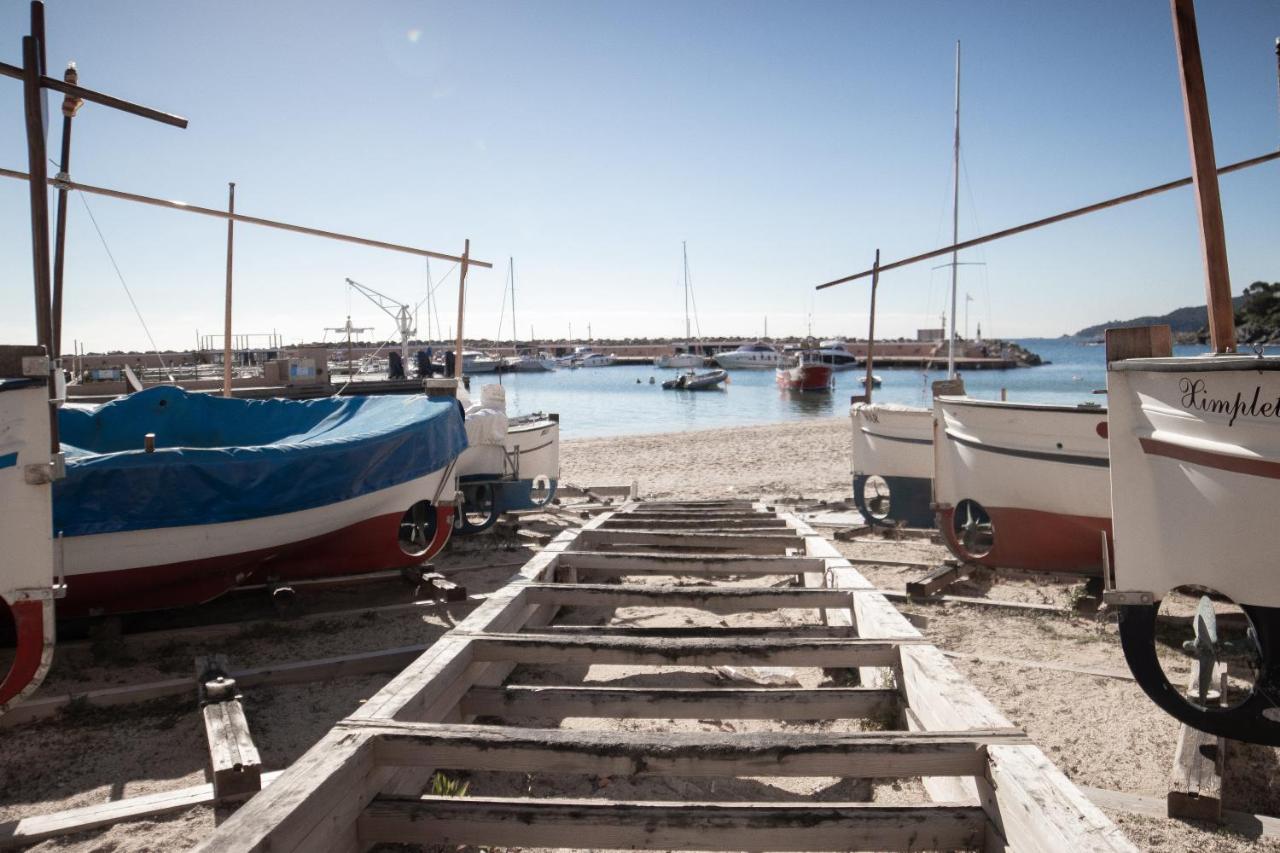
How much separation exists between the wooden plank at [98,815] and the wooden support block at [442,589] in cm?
309

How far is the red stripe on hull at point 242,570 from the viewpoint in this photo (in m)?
5.66

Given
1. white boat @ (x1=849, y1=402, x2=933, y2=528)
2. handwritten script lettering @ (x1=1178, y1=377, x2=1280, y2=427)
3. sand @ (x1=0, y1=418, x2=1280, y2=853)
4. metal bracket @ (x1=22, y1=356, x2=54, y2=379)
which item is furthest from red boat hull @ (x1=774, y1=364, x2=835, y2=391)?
metal bracket @ (x1=22, y1=356, x2=54, y2=379)

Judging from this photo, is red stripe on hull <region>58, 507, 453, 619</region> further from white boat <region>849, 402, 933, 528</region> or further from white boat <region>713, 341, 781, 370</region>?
white boat <region>713, 341, 781, 370</region>

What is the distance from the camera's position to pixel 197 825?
3.54 meters

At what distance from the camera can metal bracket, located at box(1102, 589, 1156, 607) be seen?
4.05 m

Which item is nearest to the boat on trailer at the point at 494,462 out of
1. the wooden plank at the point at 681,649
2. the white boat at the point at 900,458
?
the white boat at the point at 900,458

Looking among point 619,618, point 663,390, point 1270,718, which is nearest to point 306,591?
point 619,618

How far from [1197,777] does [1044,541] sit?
4.00m

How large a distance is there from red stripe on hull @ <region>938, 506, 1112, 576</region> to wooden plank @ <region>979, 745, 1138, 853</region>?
5340mm

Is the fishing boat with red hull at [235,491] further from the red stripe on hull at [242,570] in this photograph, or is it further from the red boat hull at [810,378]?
the red boat hull at [810,378]

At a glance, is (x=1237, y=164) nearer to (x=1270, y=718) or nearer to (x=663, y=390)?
(x=1270, y=718)

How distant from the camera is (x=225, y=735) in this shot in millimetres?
4023

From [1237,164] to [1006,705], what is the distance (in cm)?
505

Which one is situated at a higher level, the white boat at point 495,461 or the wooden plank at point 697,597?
the white boat at point 495,461
